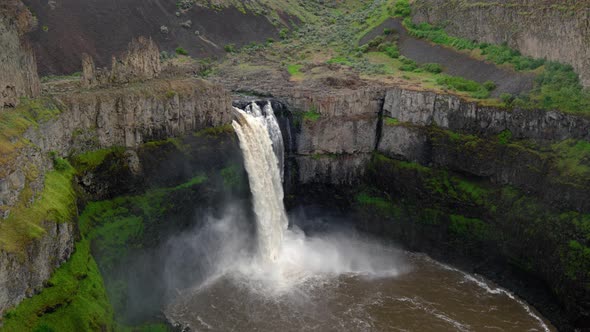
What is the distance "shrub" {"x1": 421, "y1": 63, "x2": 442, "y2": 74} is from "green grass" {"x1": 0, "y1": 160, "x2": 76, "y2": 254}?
116ft

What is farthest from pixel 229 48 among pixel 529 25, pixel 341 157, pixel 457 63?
pixel 529 25

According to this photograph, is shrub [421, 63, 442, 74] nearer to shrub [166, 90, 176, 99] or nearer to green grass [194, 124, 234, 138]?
green grass [194, 124, 234, 138]

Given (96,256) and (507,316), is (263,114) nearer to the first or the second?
(96,256)

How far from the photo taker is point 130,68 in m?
37.2

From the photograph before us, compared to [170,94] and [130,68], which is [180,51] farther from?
[170,94]

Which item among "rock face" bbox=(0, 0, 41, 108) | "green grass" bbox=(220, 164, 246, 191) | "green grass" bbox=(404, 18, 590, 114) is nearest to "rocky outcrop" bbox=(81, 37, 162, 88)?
"rock face" bbox=(0, 0, 41, 108)

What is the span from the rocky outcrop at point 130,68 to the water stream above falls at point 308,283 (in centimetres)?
694

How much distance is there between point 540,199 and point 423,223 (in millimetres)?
8973

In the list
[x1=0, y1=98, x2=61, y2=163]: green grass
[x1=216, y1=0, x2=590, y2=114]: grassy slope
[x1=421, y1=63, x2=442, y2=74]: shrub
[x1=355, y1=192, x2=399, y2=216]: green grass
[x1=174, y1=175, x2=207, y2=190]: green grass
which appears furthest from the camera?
[x1=421, y1=63, x2=442, y2=74]: shrub

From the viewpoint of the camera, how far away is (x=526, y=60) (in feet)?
145

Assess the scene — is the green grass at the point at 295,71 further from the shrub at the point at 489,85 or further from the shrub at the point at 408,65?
the shrub at the point at 489,85

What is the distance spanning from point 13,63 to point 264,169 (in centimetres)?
1783

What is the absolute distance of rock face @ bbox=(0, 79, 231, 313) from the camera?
20281mm

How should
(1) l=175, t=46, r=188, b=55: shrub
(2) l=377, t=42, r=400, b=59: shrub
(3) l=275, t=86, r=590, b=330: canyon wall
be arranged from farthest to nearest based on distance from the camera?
(1) l=175, t=46, r=188, b=55: shrub < (2) l=377, t=42, r=400, b=59: shrub < (3) l=275, t=86, r=590, b=330: canyon wall
